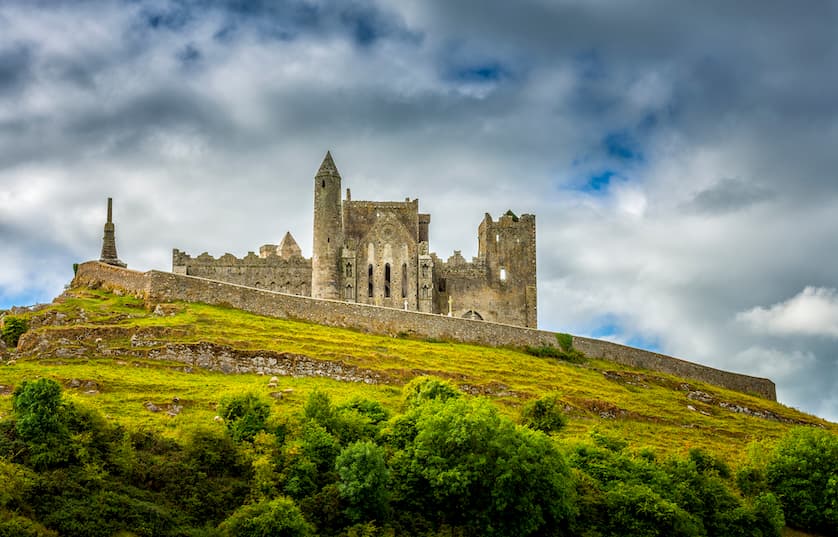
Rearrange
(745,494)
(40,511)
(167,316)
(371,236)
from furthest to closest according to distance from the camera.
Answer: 1. (371,236)
2. (167,316)
3. (745,494)
4. (40,511)

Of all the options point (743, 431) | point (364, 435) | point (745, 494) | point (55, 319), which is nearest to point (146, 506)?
point (364, 435)

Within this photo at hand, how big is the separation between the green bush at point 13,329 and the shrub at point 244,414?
17852 mm

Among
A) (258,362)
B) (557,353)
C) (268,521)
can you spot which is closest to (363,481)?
(268,521)

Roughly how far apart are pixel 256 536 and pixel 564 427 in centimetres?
2287

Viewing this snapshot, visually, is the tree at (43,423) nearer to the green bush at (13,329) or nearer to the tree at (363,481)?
the tree at (363,481)

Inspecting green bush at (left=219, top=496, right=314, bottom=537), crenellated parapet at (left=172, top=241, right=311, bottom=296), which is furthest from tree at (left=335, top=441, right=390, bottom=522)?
crenellated parapet at (left=172, top=241, right=311, bottom=296)

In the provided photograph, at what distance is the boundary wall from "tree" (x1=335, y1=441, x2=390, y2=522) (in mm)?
24305

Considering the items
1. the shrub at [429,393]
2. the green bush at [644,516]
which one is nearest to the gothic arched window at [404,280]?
the shrub at [429,393]

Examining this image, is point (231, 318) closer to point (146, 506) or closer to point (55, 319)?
point (55, 319)

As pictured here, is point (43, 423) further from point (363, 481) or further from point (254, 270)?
point (254, 270)

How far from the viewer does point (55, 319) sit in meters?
57.2

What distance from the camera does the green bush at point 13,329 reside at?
5675 cm

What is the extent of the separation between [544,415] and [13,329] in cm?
3060

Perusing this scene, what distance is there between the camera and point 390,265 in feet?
287
